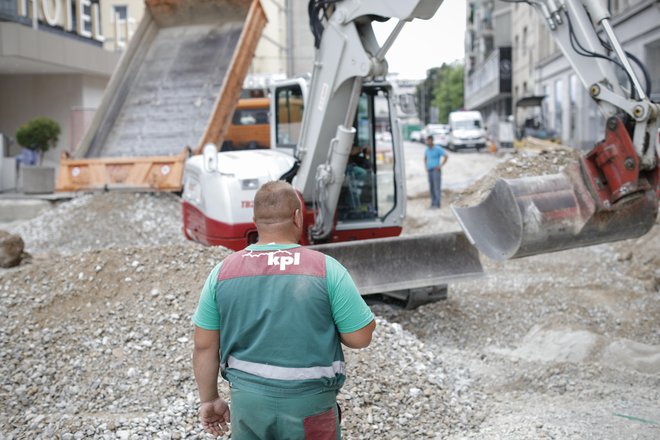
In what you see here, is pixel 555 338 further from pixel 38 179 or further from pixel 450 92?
pixel 450 92

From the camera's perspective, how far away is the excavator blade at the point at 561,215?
543cm

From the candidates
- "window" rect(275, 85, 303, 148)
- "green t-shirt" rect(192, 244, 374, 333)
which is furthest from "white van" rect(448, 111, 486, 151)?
"green t-shirt" rect(192, 244, 374, 333)

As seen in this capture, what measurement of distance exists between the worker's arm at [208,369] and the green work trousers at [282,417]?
0.51ft

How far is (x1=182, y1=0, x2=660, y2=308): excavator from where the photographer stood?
213 inches

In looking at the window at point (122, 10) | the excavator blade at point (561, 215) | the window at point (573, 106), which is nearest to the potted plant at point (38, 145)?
the window at point (122, 10)

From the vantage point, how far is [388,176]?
8.20m

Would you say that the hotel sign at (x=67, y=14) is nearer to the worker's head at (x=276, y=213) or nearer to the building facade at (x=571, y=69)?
the building facade at (x=571, y=69)

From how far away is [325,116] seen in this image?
7234 millimetres

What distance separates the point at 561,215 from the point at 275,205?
321 centimetres

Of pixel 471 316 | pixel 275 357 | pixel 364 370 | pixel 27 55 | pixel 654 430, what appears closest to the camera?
pixel 275 357

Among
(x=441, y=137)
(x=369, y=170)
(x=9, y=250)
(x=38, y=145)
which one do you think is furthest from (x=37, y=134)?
(x=441, y=137)

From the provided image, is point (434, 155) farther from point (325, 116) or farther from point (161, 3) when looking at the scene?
point (325, 116)

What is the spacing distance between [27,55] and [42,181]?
4.43m

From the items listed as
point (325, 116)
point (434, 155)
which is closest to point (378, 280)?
point (325, 116)
